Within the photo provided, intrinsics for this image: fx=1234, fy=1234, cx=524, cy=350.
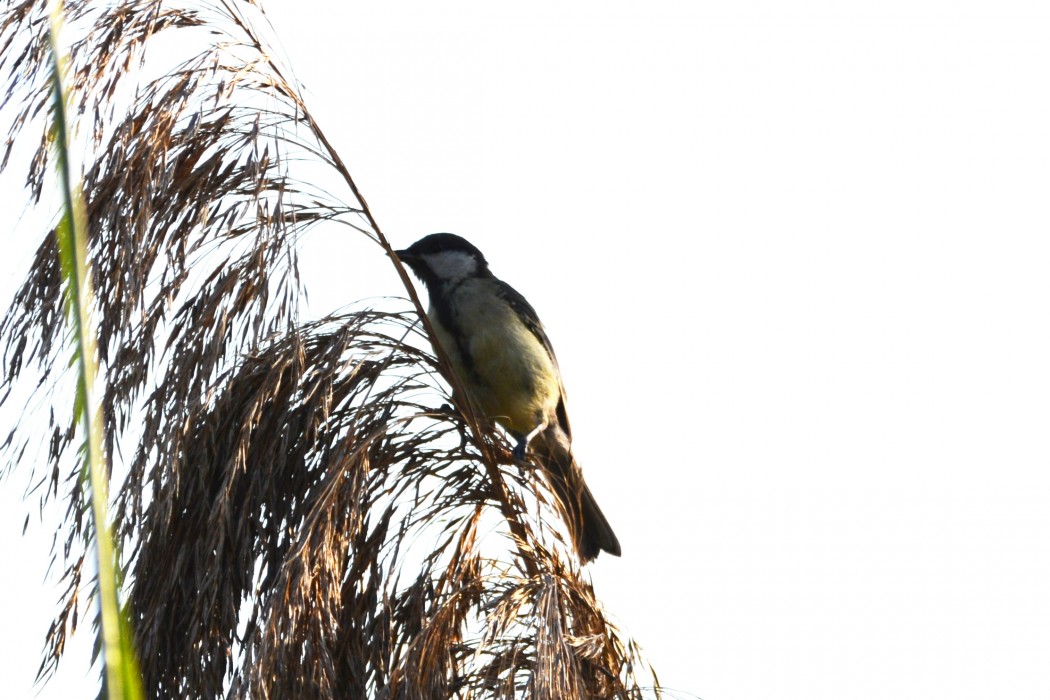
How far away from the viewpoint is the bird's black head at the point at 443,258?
4.62 meters

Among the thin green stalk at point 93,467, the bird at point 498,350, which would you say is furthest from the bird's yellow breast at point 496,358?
the thin green stalk at point 93,467

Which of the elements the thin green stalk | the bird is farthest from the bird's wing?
the thin green stalk

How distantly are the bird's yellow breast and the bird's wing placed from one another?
3.5 inches

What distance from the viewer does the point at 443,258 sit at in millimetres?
4699

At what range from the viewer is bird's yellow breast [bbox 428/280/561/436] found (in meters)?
4.39

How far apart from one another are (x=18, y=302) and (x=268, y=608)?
802mm

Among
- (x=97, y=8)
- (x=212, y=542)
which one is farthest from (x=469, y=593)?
(x=97, y=8)

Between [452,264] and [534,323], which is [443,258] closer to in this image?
[452,264]

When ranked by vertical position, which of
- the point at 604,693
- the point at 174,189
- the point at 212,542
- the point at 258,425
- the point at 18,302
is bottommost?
the point at 604,693

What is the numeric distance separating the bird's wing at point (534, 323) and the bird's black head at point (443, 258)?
127 mm

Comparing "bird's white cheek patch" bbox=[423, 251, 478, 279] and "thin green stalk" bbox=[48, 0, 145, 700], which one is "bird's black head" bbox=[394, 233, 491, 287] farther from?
"thin green stalk" bbox=[48, 0, 145, 700]

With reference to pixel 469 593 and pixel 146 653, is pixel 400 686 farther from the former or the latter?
pixel 146 653

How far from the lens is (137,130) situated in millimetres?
2594

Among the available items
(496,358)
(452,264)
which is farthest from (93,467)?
(452,264)
